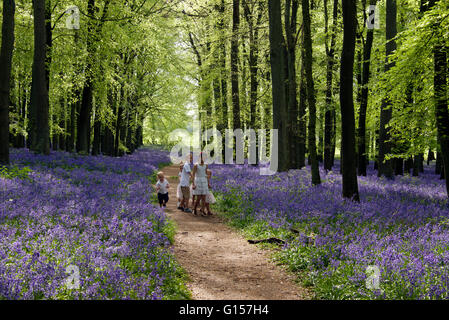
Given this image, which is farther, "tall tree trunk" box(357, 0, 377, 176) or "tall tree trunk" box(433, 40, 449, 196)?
"tall tree trunk" box(357, 0, 377, 176)

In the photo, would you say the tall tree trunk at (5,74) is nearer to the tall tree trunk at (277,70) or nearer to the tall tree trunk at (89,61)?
the tall tree trunk at (89,61)

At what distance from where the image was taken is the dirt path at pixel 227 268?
18.3 ft

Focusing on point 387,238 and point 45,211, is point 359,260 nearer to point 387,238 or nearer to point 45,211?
point 387,238

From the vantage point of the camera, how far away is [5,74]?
458 inches

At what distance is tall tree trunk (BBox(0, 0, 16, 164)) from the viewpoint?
1137 cm

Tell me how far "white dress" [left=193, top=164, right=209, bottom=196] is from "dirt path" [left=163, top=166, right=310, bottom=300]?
1.94 meters

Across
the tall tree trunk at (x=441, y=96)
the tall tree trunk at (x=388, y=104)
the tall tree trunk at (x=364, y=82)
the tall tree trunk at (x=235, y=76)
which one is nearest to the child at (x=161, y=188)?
the tall tree trunk at (x=441, y=96)

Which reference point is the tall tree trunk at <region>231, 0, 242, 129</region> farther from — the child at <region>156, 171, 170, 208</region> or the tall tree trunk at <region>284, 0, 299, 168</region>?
the child at <region>156, 171, 170, 208</region>

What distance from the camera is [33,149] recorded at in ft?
51.3

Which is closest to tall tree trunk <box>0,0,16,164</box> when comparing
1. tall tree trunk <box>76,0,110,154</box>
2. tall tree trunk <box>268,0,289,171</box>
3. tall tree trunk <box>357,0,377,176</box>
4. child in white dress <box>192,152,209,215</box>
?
tall tree trunk <box>76,0,110,154</box>

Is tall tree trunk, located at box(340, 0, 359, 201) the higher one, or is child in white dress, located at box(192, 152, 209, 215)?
tall tree trunk, located at box(340, 0, 359, 201)

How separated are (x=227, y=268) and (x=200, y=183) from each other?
546cm
